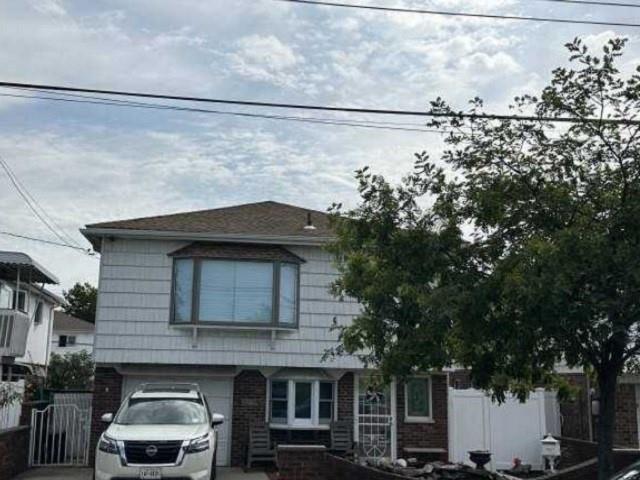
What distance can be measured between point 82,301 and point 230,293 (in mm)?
48389

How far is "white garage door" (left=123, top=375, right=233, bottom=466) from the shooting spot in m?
18.6

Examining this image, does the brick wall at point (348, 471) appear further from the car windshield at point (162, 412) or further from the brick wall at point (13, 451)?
the brick wall at point (13, 451)

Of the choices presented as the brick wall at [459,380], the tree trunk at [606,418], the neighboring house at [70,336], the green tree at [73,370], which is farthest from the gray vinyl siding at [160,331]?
the neighboring house at [70,336]

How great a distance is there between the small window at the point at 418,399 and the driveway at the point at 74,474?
4551 millimetres

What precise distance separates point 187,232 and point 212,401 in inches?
165

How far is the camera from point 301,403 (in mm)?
19141

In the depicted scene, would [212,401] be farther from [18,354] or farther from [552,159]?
[552,159]

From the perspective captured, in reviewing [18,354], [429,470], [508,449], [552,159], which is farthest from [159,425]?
[18,354]

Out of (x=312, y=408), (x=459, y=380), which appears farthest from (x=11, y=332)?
(x=459, y=380)

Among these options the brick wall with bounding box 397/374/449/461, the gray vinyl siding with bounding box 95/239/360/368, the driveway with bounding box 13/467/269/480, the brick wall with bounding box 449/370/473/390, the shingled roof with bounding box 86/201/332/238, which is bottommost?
the driveway with bounding box 13/467/269/480

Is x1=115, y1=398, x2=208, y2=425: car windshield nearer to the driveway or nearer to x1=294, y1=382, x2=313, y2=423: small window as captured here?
the driveway

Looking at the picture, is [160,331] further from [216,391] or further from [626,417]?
[626,417]

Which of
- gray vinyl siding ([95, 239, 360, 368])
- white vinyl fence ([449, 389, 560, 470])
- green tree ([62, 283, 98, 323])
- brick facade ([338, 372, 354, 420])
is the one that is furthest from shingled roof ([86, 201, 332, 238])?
green tree ([62, 283, 98, 323])

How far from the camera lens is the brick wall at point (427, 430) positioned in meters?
19.1
